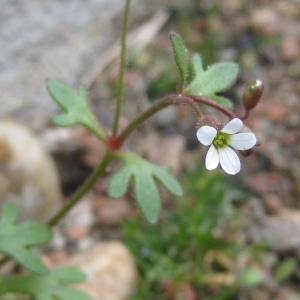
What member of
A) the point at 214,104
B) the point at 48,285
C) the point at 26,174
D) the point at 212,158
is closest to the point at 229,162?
the point at 212,158

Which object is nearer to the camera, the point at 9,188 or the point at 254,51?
the point at 9,188

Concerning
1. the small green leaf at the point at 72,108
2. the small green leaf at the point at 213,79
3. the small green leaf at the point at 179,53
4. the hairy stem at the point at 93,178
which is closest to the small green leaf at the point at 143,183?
→ the hairy stem at the point at 93,178

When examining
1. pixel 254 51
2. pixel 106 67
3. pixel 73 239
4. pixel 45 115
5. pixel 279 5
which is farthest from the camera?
pixel 279 5

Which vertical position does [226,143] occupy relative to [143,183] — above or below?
above

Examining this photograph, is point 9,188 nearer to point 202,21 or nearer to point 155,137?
point 155,137

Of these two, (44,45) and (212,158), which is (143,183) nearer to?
(212,158)

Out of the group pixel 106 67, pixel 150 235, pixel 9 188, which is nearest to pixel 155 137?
pixel 106 67

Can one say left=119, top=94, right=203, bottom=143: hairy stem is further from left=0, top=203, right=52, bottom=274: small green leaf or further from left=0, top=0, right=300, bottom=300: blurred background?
Result: left=0, top=0, right=300, bottom=300: blurred background
